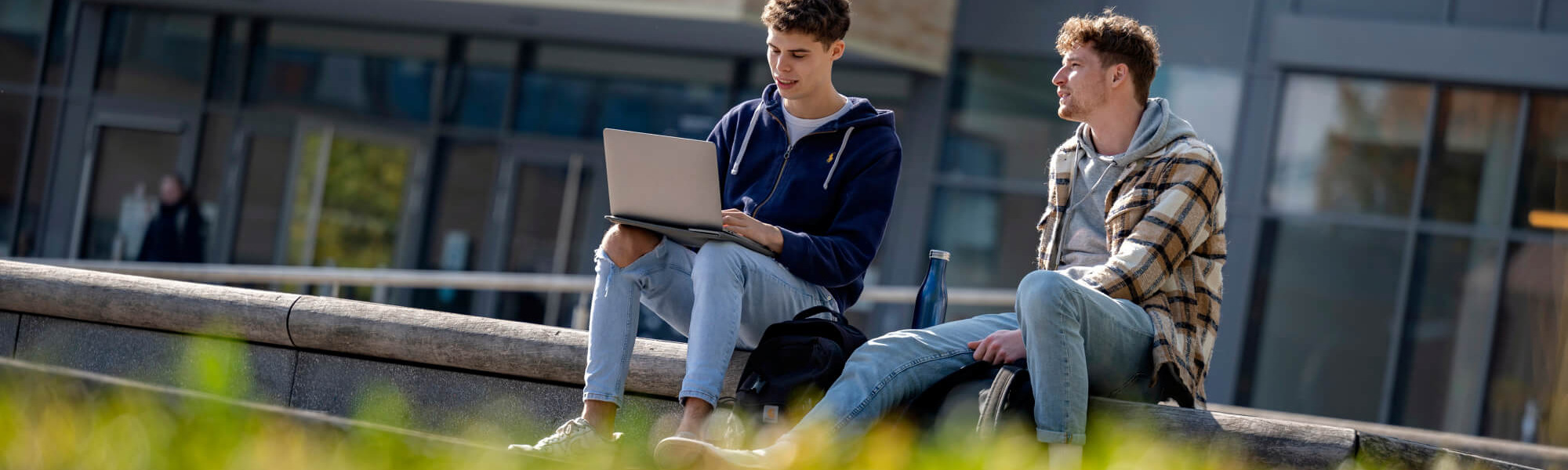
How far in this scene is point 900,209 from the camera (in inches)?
520

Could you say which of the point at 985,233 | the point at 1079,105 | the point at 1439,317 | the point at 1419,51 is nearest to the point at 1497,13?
the point at 1419,51

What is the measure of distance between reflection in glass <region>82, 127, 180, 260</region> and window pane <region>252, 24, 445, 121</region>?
4.37 ft

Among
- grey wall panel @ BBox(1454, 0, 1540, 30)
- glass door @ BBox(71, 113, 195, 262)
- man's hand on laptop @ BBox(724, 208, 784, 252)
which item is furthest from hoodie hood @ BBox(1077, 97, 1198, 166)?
glass door @ BBox(71, 113, 195, 262)

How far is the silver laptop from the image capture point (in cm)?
344

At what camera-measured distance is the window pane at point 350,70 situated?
14.0 m

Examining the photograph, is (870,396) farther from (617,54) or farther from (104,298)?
(617,54)

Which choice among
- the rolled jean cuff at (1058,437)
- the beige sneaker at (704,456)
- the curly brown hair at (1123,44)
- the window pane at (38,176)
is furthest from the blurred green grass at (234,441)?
the window pane at (38,176)

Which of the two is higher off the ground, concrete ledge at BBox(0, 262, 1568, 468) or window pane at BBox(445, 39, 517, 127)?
window pane at BBox(445, 39, 517, 127)

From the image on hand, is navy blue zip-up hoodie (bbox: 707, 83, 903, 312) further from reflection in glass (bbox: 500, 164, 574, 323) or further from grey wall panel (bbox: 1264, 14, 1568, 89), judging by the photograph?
reflection in glass (bbox: 500, 164, 574, 323)

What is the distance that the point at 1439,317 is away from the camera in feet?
38.5

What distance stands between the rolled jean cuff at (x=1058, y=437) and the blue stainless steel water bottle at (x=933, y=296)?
968 mm

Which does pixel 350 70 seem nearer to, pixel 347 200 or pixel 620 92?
pixel 347 200

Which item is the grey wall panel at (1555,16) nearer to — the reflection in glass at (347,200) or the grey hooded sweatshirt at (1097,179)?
the grey hooded sweatshirt at (1097,179)

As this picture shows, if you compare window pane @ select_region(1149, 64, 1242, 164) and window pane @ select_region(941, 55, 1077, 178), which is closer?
window pane @ select_region(1149, 64, 1242, 164)
